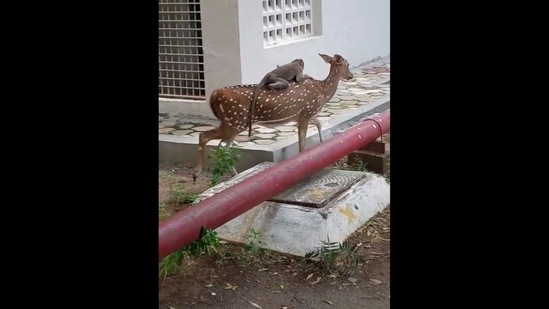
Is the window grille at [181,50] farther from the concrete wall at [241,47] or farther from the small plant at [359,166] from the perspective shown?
the small plant at [359,166]

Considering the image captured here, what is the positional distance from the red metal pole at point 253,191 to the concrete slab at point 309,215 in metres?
0.22

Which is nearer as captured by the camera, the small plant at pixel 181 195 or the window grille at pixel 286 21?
the small plant at pixel 181 195

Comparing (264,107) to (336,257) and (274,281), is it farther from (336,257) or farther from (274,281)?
(274,281)

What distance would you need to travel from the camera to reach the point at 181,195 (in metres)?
5.23

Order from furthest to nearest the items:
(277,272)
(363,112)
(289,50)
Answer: (289,50)
(363,112)
(277,272)

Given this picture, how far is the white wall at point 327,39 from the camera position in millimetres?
6912

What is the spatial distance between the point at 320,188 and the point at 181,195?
1079mm

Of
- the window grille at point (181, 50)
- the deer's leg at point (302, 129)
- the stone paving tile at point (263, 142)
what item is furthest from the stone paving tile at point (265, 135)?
the window grille at point (181, 50)
